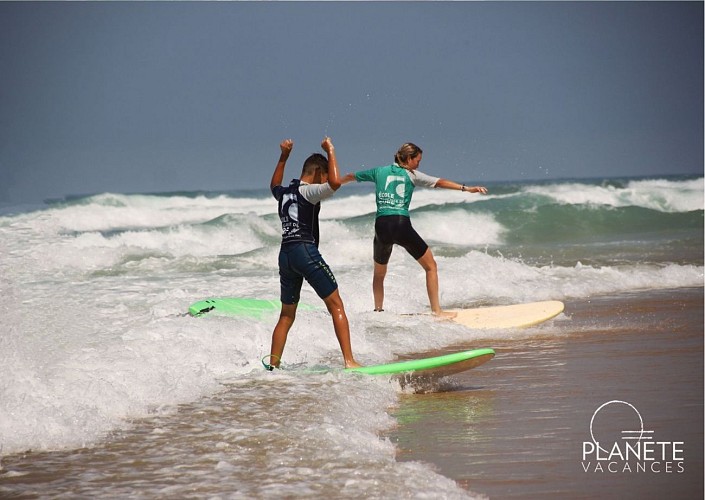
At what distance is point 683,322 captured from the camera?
29.1 feet

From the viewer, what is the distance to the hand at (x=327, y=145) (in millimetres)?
5797

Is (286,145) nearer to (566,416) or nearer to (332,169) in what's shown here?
(332,169)

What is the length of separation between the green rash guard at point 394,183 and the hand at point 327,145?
2566mm

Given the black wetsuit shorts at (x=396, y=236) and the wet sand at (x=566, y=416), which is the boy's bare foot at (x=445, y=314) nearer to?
the black wetsuit shorts at (x=396, y=236)

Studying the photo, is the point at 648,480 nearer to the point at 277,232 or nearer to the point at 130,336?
the point at 130,336

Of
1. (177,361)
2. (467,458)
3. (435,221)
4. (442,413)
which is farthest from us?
(435,221)

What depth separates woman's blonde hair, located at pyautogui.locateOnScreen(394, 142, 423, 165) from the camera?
8523mm

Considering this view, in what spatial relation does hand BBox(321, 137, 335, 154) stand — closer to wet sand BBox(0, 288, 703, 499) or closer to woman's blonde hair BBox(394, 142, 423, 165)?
wet sand BBox(0, 288, 703, 499)

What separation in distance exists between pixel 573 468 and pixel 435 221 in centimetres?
2115

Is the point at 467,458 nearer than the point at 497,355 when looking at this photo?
Yes

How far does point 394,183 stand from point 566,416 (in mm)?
3963

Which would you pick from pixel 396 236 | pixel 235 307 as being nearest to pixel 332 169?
pixel 396 236

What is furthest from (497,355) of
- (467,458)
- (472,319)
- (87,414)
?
(87,414)

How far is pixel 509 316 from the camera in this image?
9227 millimetres
